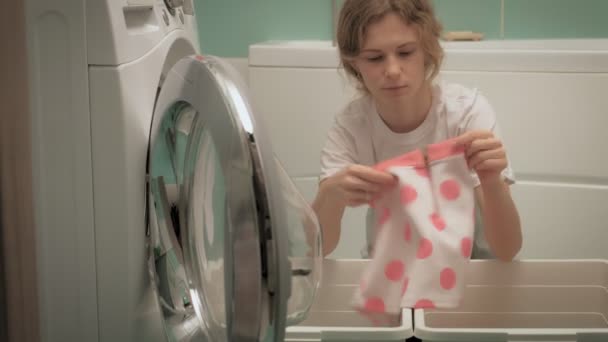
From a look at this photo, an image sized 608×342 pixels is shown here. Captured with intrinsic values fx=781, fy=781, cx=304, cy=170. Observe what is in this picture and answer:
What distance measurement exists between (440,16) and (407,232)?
81 centimetres

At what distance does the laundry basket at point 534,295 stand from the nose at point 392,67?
0.29 metres

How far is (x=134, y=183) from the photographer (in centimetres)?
79

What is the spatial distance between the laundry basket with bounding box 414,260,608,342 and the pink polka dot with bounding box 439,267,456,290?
69 millimetres

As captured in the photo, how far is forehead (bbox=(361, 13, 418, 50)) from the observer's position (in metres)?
1.15

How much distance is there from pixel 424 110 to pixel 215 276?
1.69ft

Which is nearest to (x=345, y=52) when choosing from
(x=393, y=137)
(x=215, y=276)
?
(x=393, y=137)

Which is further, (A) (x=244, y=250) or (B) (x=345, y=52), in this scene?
(B) (x=345, y=52)

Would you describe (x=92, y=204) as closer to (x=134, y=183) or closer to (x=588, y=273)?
(x=134, y=183)

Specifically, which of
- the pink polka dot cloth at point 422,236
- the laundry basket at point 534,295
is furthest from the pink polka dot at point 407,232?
the laundry basket at point 534,295

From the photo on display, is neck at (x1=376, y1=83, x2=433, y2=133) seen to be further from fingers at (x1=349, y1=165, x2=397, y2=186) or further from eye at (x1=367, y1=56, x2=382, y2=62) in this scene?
fingers at (x1=349, y1=165, x2=397, y2=186)

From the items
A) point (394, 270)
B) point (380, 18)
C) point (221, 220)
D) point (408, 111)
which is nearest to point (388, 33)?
point (380, 18)

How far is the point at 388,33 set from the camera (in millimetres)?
1151

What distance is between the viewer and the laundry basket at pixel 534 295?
1.07 meters

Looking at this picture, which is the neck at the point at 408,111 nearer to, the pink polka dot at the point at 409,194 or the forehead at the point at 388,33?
the forehead at the point at 388,33
